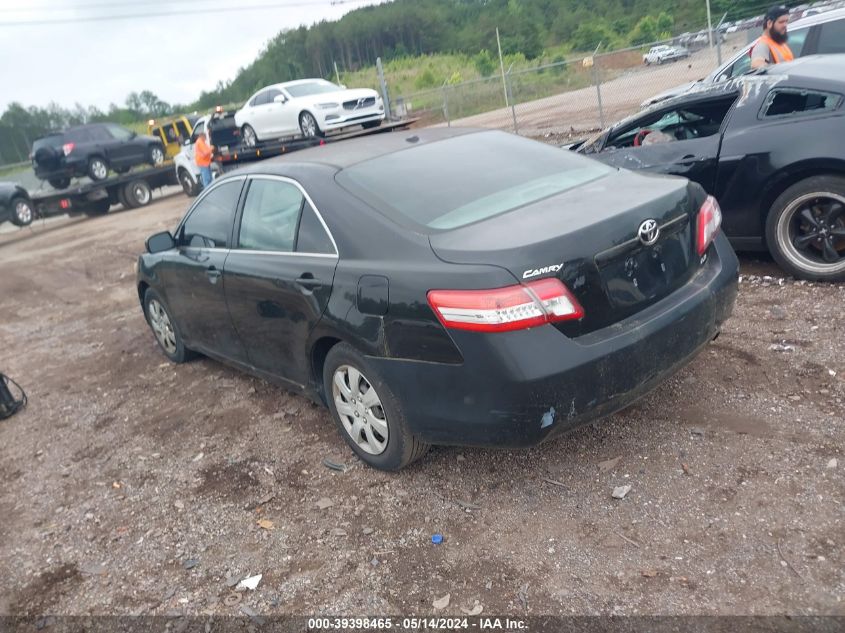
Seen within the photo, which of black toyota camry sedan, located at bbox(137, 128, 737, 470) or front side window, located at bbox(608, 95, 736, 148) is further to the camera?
front side window, located at bbox(608, 95, 736, 148)

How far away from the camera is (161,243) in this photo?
5344mm

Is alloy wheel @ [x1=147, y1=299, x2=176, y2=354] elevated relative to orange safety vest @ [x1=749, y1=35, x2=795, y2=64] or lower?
lower

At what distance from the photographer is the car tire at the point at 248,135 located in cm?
1667

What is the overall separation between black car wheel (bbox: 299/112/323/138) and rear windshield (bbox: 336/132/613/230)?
1088 centimetres

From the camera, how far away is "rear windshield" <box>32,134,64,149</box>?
64.3 ft

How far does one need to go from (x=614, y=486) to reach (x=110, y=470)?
3066 mm

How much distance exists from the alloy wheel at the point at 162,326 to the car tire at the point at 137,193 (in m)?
15.7

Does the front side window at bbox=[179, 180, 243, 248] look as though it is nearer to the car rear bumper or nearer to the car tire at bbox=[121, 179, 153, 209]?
the car rear bumper

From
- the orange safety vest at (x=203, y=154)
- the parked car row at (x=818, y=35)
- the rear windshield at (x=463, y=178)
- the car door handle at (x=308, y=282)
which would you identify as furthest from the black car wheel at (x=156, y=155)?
the car door handle at (x=308, y=282)

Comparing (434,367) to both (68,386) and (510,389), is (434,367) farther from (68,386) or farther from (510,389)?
(68,386)

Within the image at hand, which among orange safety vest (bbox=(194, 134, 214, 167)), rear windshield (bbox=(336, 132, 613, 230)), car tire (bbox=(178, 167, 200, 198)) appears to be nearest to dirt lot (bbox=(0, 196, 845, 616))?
rear windshield (bbox=(336, 132, 613, 230))

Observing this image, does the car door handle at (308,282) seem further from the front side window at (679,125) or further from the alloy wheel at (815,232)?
the front side window at (679,125)

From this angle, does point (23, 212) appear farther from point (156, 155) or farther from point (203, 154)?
point (203, 154)

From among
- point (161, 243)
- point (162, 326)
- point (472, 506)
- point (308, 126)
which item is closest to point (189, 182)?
point (308, 126)
